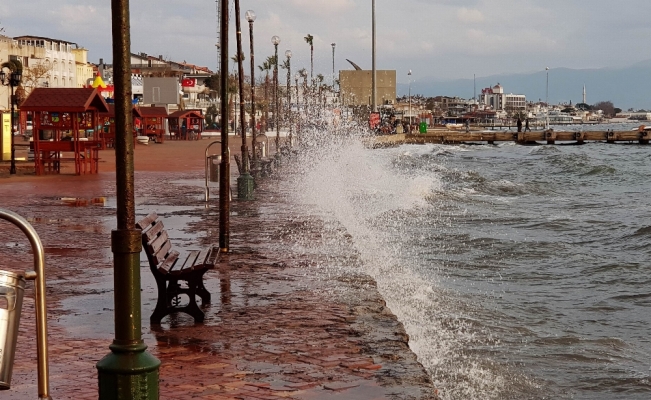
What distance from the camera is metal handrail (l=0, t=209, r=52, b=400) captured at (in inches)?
177

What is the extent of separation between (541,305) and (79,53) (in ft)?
344

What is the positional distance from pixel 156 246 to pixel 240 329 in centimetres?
115

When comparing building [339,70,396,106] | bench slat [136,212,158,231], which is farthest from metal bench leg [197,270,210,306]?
building [339,70,396,106]

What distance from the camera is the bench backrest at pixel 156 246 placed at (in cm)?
839

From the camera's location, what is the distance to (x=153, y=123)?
2581 inches

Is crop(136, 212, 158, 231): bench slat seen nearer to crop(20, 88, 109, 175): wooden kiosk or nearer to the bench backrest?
the bench backrest

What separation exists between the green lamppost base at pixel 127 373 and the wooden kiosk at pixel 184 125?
66.8 metres

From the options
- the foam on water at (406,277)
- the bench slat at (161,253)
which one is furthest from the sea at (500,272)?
Result: the bench slat at (161,253)

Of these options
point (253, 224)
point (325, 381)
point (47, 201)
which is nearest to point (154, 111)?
point (47, 201)

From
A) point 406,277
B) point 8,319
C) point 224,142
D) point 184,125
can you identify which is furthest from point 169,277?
point 184,125

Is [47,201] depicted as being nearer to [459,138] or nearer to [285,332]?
[285,332]

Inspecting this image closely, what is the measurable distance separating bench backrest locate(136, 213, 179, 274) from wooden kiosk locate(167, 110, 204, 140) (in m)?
62.3

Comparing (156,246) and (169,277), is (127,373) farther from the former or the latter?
(156,246)

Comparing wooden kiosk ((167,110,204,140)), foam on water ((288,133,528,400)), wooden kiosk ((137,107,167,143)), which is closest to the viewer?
foam on water ((288,133,528,400))
